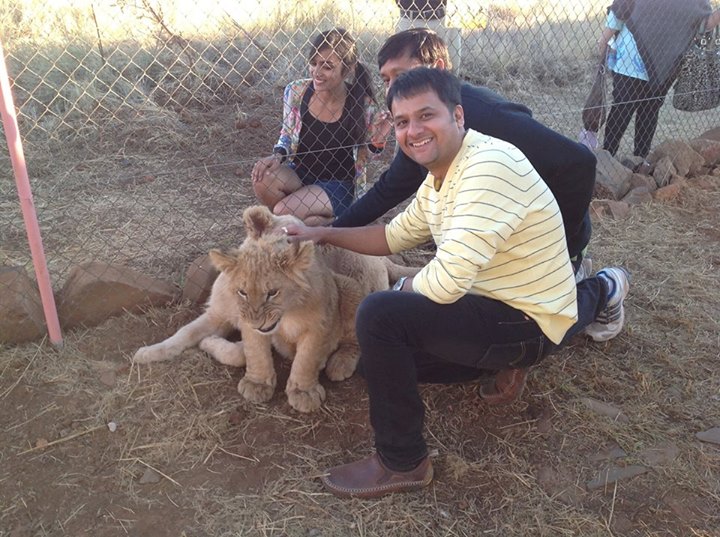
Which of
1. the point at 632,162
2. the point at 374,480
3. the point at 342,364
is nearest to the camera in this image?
the point at 374,480

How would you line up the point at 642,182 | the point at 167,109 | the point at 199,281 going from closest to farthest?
the point at 199,281 → the point at 642,182 → the point at 167,109

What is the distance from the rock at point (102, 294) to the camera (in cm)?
397

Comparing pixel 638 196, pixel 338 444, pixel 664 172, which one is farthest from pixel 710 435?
pixel 664 172

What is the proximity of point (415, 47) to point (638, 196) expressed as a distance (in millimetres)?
4039

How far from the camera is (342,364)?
3662mm

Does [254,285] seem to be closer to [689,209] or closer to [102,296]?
[102,296]

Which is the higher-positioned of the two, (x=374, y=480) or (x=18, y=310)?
(x=374, y=480)

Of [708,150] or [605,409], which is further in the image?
[708,150]

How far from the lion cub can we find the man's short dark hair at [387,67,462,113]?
906mm

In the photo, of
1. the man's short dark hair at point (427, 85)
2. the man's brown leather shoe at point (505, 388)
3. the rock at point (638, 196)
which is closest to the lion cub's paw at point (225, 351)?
the man's brown leather shoe at point (505, 388)

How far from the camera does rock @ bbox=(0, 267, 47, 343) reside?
147 inches

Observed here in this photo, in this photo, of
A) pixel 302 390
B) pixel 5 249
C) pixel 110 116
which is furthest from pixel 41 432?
pixel 110 116

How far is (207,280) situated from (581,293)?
237 centimetres

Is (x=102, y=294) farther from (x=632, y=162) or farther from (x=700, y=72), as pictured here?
(x=700, y=72)
